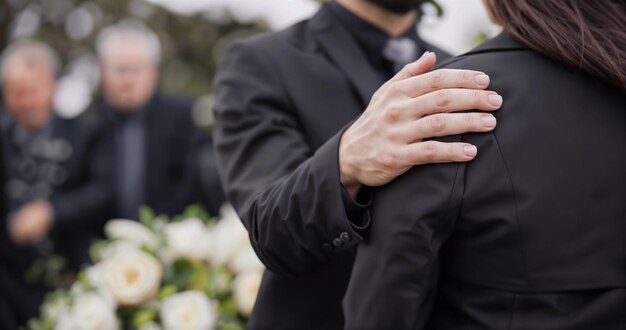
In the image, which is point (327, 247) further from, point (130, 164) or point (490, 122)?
point (130, 164)

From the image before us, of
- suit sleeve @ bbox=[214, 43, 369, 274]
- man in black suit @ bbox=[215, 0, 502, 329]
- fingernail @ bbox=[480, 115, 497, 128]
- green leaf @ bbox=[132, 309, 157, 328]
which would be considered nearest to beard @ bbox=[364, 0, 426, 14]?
man in black suit @ bbox=[215, 0, 502, 329]

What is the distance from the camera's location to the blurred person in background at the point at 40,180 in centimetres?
571

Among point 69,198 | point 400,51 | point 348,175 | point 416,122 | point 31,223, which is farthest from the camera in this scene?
point 69,198

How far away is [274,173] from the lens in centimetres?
222

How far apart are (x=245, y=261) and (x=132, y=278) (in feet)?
1.33

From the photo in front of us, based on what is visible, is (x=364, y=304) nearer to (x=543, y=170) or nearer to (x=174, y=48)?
(x=543, y=170)

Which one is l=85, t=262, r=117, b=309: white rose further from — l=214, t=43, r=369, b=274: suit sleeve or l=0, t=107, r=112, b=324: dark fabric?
l=0, t=107, r=112, b=324: dark fabric

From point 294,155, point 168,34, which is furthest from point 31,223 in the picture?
point 168,34

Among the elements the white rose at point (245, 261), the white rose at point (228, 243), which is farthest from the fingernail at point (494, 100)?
the white rose at point (228, 243)

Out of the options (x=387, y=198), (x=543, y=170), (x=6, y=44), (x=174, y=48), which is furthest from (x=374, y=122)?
(x=174, y=48)

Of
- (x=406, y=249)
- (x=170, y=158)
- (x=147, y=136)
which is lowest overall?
(x=170, y=158)

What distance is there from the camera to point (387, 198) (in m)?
1.82

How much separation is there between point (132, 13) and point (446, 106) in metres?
10.3

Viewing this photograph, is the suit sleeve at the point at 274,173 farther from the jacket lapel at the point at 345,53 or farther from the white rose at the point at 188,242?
the white rose at the point at 188,242
